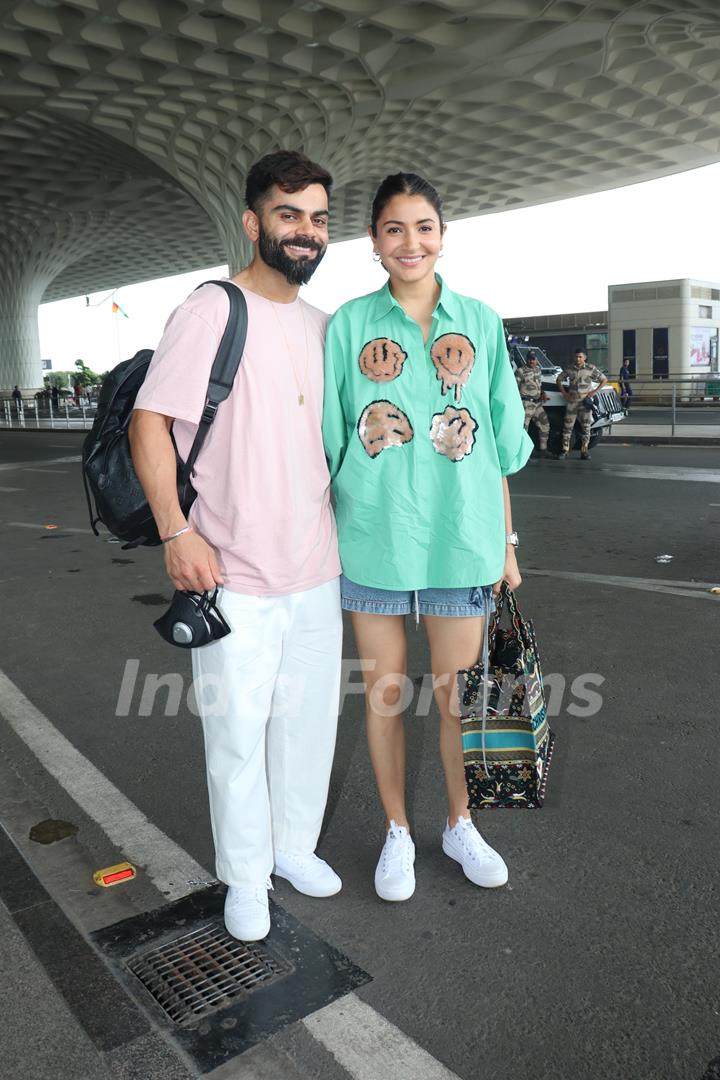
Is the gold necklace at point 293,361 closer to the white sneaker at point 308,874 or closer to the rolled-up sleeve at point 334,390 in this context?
the rolled-up sleeve at point 334,390

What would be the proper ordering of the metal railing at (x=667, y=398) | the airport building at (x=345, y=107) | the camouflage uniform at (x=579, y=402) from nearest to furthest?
1. the camouflage uniform at (x=579, y=402)
2. the airport building at (x=345, y=107)
3. the metal railing at (x=667, y=398)

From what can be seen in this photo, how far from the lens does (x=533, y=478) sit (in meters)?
12.9

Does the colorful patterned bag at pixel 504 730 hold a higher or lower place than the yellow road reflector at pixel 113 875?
higher

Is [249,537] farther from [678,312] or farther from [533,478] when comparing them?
[678,312]

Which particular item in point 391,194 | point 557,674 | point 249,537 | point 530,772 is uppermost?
point 391,194

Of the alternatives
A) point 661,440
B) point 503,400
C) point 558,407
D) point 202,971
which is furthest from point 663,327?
point 202,971

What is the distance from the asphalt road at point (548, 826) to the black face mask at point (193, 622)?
881 millimetres

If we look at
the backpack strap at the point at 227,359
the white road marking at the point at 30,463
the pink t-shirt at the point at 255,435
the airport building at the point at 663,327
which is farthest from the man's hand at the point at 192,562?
the airport building at the point at 663,327

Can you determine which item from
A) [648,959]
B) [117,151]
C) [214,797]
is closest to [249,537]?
[214,797]

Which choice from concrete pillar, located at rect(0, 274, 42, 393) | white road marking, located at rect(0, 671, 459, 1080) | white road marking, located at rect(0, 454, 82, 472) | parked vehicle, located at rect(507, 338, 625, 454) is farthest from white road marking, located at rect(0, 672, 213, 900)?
concrete pillar, located at rect(0, 274, 42, 393)

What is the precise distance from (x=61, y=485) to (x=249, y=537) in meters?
12.3

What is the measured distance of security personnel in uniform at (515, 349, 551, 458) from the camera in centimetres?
1509

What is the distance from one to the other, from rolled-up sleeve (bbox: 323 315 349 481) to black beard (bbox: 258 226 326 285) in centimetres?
16

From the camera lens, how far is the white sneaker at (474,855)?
259 centimetres
